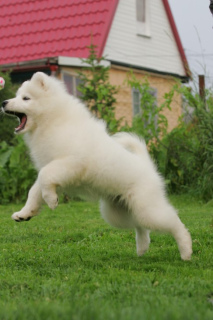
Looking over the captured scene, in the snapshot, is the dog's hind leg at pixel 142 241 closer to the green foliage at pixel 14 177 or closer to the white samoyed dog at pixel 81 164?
the white samoyed dog at pixel 81 164

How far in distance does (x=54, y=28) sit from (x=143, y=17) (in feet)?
12.2

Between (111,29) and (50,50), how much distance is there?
2.04 meters

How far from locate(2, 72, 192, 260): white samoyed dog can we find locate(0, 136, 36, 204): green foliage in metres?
5.64

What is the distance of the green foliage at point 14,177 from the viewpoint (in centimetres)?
1031

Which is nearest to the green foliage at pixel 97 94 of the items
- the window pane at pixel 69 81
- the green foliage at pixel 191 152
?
the green foliage at pixel 191 152

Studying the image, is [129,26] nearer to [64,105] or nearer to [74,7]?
[74,7]

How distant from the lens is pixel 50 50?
51.6ft

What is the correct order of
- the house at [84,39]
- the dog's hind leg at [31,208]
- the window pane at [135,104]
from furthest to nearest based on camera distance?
the window pane at [135,104] < the house at [84,39] < the dog's hind leg at [31,208]

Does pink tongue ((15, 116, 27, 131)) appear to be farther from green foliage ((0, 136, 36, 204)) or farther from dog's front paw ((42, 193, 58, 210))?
green foliage ((0, 136, 36, 204))

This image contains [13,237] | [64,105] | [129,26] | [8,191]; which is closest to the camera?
[64,105]

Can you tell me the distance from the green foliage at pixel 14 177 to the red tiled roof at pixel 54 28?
17.7ft

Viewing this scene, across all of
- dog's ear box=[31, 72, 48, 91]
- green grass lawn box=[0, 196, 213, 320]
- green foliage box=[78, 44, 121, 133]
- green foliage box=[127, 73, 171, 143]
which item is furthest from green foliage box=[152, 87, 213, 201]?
dog's ear box=[31, 72, 48, 91]

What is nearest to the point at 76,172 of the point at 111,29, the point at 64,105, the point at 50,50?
the point at 64,105

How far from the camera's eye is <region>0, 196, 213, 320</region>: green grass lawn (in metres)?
2.85
